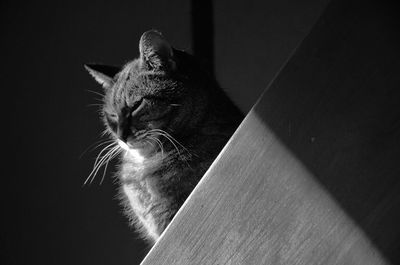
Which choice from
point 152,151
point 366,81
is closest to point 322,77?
point 366,81

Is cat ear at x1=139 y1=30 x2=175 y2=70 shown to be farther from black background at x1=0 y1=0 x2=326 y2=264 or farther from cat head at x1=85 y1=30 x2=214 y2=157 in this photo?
black background at x1=0 y1=0 x2=326 y2=264

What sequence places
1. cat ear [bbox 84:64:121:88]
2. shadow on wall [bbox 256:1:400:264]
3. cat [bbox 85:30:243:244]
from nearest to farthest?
shadow on wall [bbox 256:1:400:264] → cat [bbox 85:30:243:244] → cat ear [bbox 84:64:121:88]

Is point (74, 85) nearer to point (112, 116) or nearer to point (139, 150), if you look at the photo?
point (112, 116)

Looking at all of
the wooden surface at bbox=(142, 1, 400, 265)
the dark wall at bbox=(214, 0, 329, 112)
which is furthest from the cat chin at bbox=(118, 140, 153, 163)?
the dark wall at bbox=(214, 0, 329, 112)

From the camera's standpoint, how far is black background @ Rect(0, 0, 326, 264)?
227 cm

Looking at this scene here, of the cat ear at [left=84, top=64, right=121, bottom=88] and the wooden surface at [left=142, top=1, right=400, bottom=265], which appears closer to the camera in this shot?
the wooden surface at [left=142, top=1, right=400, bottom=265]

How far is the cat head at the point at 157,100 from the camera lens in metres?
1.37

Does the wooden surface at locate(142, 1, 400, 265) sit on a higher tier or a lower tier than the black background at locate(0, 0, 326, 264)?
higher

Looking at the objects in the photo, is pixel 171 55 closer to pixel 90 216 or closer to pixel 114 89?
pixel 114 89

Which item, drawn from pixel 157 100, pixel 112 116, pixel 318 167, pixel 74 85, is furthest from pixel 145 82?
pixel 74 85

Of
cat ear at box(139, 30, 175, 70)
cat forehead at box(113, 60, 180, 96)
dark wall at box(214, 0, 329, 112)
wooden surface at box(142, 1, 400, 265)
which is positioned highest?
wooden surface at box(142, 1, 400, 265)

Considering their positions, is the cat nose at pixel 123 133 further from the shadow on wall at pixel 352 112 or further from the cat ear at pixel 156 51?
the shadow on wall at pixel 352 112

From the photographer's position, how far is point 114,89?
152 centimetres

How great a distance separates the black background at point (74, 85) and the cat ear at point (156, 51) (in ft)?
3.13
